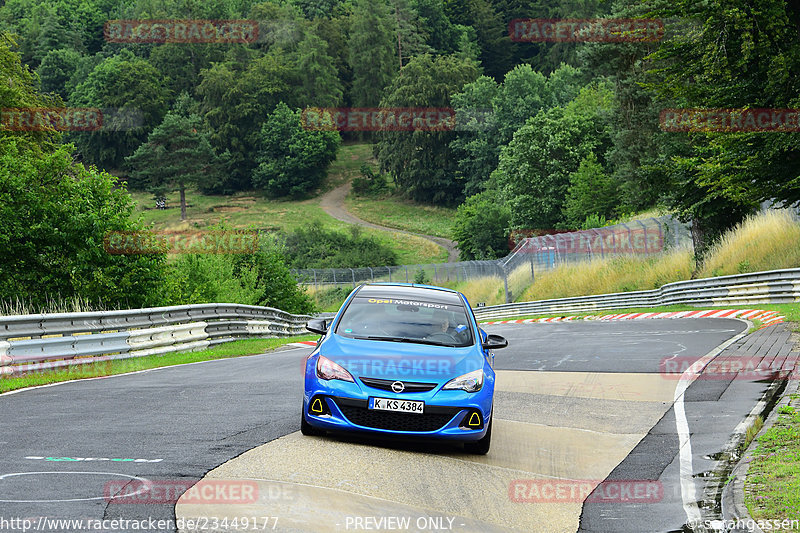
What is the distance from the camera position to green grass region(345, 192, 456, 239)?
11162cm

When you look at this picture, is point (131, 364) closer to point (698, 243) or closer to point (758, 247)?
point (758, 247)

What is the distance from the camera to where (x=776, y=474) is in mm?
7188

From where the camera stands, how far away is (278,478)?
7105mm

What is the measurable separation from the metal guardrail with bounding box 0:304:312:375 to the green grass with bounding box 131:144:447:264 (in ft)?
233

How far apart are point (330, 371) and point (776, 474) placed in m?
4.00

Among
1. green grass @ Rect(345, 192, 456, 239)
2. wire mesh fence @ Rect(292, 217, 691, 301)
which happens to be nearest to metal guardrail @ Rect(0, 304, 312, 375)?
wire mesh fence @ Rect(292, 217, 691, 301)

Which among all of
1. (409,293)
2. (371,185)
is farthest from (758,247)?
(371,185)

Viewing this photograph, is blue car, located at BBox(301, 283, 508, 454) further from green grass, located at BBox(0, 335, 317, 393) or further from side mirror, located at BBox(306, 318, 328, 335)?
green grass, located at BBox(0, 335, 317, 393)

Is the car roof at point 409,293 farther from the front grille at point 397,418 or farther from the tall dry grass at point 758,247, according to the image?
the tall dry grass at point 758,247

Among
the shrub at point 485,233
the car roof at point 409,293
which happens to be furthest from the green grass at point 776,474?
the shrub at point 485,233

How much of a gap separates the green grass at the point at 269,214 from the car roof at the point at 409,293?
8337 centimetres

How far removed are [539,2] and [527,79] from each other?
52.6m

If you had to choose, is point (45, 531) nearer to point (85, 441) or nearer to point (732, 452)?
point (85, 441)

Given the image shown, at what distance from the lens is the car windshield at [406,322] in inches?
372
